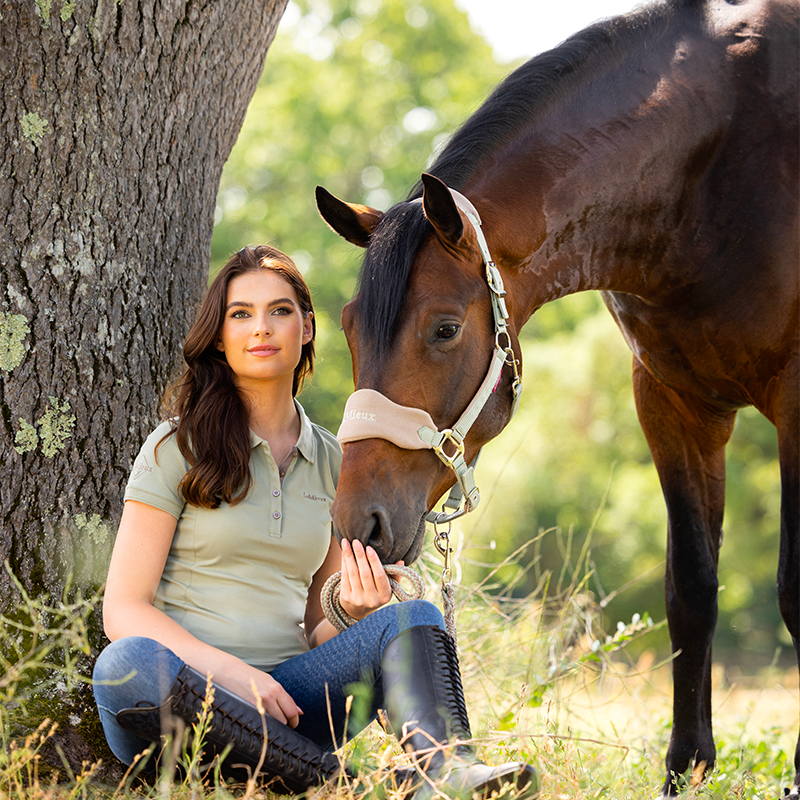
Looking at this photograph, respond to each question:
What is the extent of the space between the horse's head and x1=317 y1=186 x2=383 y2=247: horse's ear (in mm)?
106

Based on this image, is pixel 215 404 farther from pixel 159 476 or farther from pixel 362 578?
pixel 362 578

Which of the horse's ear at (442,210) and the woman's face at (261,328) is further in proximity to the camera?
the woman's face at (261,328)

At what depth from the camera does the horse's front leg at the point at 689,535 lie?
9.08ft

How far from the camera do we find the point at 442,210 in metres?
1.92

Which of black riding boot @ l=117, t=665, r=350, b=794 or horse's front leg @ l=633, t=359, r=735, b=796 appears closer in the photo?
black riding boot @ l=117, t=665, r=350, b=794

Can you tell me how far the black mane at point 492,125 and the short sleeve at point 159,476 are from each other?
0.58m

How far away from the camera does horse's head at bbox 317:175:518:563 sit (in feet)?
6.03

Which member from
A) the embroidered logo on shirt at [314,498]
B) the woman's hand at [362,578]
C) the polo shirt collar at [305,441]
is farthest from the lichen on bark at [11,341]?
the woman's hand at [362,578]

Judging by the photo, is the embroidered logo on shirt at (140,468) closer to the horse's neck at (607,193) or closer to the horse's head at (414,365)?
the horse's head at (414,365)

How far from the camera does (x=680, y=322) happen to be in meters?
2.60

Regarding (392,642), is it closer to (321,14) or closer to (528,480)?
(528,480)

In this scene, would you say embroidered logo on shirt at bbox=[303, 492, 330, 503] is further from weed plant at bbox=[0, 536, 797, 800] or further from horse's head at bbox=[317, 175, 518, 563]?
weed plant at bbox=[0, 536, 797, 800]

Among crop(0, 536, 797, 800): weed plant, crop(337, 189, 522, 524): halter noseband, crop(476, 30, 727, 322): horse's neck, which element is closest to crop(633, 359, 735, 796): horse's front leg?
crop(0, 536, 797, 800): weed plant

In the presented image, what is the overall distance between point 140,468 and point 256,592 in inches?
16.6
